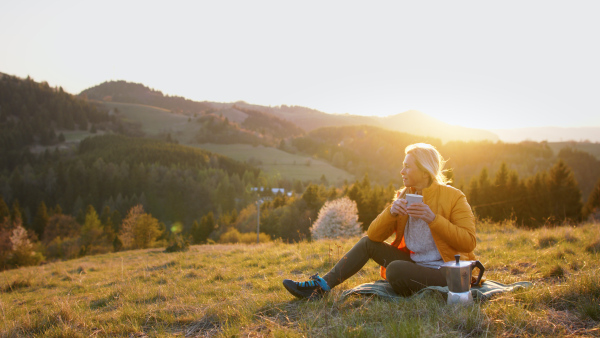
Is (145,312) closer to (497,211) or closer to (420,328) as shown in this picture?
(420,328)

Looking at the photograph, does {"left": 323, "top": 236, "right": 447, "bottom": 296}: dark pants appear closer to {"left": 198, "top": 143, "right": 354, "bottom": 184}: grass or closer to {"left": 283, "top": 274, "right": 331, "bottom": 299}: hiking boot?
{"left": 283, "top": 274, "right": 331, "bottom": 299}: hiking boot

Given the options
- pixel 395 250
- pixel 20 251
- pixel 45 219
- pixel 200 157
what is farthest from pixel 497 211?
pixel 200 157

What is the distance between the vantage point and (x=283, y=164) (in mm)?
136125

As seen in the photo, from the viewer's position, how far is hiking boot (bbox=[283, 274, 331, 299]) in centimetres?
402

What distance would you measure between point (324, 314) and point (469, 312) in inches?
49.3

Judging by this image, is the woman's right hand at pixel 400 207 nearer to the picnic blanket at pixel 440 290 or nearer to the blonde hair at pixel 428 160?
the blonde hair at pixel 428 160

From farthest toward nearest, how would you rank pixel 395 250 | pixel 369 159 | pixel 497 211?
pixel 369 159 → pixel 497 211 → pixel 395 250

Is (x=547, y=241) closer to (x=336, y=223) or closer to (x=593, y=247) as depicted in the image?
(x=593, y=247)

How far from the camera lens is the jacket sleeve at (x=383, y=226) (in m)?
4.04

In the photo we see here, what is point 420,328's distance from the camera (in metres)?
2.68

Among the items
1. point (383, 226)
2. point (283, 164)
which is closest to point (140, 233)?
point (383, 226)

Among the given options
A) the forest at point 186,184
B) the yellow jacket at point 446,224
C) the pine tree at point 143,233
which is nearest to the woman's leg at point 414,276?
the yellow jacket at point 446,224

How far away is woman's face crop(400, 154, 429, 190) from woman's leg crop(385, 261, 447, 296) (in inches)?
36.1

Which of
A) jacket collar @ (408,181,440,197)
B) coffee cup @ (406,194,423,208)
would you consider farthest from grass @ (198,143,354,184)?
coffee cup @ (406,194,423,208)
